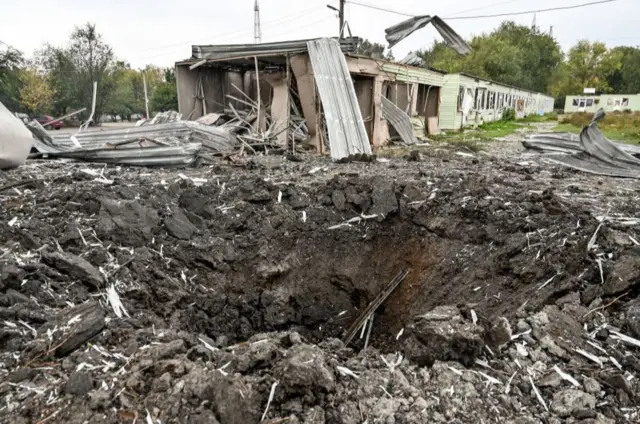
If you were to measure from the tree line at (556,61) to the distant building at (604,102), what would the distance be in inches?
194

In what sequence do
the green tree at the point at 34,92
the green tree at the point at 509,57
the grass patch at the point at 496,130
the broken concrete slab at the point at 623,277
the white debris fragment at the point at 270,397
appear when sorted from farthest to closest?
the green tree at the point at 509,57
the green tree at the point at 34,92
the grass patch at the point at 496,130
the broken concrete slab at the point at 623,277
the white debris fragment at the point at 270,397

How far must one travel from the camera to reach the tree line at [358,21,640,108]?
49.5 m

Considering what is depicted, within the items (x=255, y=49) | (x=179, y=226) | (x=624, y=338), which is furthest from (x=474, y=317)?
(x=255, y=49)

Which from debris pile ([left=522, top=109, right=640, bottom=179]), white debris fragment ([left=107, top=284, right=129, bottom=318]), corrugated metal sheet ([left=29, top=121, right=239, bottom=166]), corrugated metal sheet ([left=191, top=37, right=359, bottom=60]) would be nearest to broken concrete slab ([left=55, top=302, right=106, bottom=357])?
white debris fragment ([left=107, top=284, right=129, bottom=318])

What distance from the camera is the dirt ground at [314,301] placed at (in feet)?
6.90

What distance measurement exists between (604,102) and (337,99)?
166ft

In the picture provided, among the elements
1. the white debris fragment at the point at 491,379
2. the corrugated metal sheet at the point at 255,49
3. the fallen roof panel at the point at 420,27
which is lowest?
the white debris fragment at the point at 491,379

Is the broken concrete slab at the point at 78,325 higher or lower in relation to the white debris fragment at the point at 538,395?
higher

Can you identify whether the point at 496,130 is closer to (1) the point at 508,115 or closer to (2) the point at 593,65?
(1) the point at 508,115

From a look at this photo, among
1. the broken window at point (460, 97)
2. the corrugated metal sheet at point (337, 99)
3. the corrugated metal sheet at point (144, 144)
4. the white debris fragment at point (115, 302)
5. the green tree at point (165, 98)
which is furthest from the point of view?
the green tree at point (165, 98)

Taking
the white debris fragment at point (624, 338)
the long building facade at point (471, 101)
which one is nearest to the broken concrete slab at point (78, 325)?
the white debris fragment at point (624, 338)

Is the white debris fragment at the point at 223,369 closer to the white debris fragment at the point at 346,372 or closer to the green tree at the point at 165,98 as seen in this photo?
the white debris fragment at the point at 346,372

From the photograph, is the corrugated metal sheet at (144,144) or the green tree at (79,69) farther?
the green tree at (79,69)

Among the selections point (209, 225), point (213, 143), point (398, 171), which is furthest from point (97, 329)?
point (213, 143)
